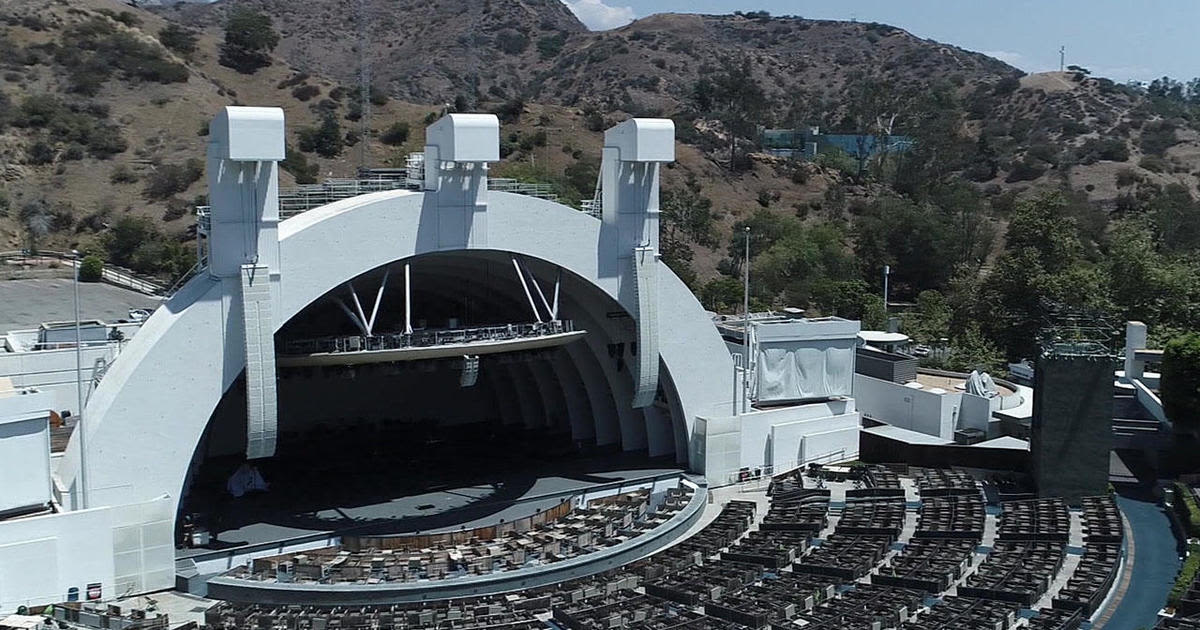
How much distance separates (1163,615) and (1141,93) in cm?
16709

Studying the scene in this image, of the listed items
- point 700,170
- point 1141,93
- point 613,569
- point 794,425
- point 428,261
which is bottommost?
point 613,569

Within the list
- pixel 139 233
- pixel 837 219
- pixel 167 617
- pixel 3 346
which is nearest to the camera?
pixel 167 617

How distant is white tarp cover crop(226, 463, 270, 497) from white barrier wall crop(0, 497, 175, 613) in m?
7.99

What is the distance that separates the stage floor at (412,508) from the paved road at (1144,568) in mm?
17542

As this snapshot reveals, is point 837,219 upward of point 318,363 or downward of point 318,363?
upward

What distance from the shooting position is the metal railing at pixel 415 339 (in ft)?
117

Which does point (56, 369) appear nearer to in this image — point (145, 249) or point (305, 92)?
point (145, 249)

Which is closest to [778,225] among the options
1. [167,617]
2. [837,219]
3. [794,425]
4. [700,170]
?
[837,219]

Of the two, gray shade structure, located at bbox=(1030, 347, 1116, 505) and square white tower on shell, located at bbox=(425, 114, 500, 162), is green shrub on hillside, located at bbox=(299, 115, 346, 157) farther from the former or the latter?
gray shade structure, located at bbox=(1030, 347, 1116, 505)

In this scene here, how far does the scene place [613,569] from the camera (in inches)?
1385

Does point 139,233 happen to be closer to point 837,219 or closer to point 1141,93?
point 837,219

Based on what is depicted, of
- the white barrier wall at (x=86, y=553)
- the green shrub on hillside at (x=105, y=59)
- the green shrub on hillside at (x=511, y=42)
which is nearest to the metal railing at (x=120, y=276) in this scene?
the green shrub on hillside at (x=105, y=59)

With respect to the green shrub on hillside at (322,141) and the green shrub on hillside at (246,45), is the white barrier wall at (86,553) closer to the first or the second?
the green shrub on hillside at (322,141)

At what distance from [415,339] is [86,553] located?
39.4 ft
